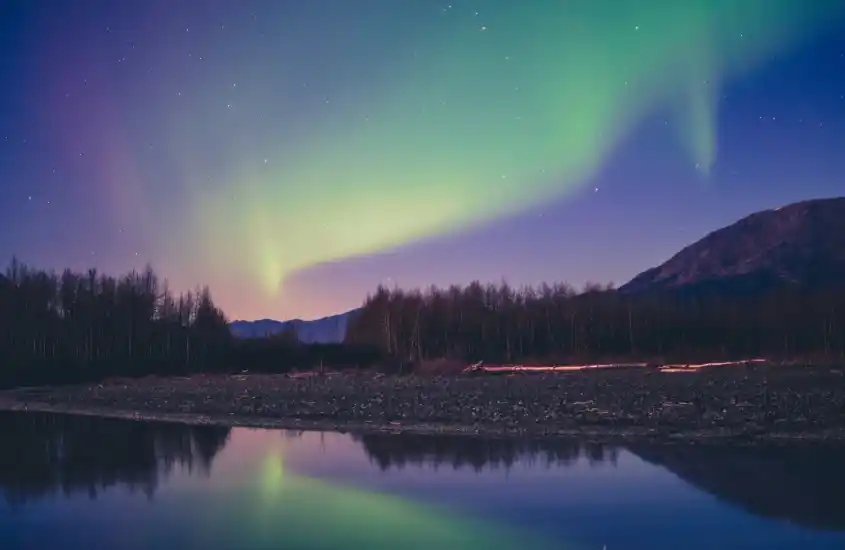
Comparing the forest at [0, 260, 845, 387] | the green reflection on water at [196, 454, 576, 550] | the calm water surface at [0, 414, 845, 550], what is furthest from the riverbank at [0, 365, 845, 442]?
the forest at [0, 260, 845, 387]

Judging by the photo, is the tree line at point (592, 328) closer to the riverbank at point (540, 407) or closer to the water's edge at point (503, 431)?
the riverbank at point (540, 407)

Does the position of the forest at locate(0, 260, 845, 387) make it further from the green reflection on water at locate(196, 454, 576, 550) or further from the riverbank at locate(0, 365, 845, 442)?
the green reflection on water at locate(196, 454, 576, 550)

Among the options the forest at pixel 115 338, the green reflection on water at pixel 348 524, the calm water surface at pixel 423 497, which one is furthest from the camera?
the forest at pixel 115 338

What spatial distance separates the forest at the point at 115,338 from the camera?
78.5m

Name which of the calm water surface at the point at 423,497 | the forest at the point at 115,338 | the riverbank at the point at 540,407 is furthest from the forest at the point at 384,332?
the calm water surface at the point at 423,497

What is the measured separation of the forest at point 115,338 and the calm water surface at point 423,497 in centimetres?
5834

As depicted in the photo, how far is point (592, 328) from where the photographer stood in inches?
3846

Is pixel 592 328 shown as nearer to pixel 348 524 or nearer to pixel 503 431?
pixel 503 431

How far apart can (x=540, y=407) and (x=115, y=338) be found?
78.1 metres

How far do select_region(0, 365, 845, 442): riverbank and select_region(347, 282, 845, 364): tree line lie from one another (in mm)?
39789

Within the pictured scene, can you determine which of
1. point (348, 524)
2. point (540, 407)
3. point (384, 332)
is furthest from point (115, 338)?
point (348, 524)

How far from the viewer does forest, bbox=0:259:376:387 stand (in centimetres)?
7850

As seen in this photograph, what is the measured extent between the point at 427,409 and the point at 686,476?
1441cm

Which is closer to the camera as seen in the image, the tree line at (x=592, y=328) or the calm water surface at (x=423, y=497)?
the calm water surface at (x=423, y=497)
